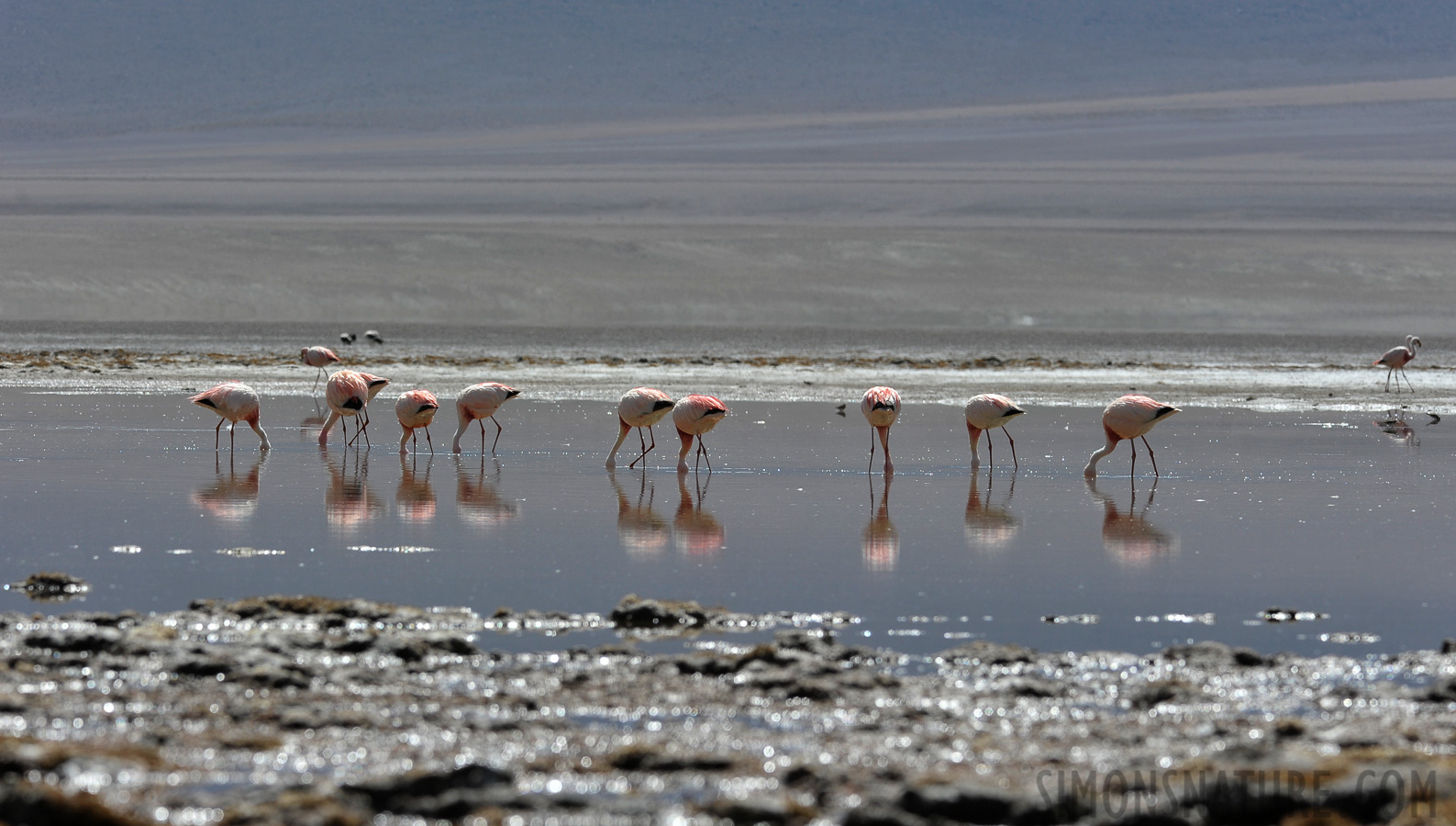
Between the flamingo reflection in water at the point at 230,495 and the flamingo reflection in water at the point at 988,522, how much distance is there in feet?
16.1

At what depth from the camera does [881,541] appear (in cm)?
934

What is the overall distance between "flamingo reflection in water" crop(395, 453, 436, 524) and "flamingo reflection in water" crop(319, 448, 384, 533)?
18cm

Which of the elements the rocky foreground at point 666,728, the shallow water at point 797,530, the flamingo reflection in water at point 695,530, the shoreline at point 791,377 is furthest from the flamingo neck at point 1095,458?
the shoreline at point 791,377

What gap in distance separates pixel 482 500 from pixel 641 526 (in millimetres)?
1689

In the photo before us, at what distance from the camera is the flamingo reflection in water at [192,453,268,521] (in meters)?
10.2

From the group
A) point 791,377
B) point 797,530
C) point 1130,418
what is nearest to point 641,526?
point 797,530


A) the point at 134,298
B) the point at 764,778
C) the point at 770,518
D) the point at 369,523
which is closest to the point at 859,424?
the point at 770,518

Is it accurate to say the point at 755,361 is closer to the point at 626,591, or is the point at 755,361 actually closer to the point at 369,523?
the point at 369,523

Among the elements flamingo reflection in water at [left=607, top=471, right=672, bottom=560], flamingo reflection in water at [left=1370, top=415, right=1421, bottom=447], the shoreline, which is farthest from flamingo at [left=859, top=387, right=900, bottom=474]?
the shoreline

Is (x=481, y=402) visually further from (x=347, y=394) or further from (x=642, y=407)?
(x=642, y=407)

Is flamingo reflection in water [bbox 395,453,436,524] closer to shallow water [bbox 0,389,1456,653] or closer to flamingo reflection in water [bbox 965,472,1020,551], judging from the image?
shallow water [bbox 0,389,1456,653]

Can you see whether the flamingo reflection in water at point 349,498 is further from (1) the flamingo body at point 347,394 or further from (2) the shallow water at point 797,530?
(1) the flamingo body at point 347,394

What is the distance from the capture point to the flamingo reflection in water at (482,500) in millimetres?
10117

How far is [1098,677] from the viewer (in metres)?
6.00
